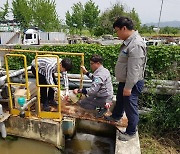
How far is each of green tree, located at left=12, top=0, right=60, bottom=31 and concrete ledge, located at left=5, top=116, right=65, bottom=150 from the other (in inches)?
1170

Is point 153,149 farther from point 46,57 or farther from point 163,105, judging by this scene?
point 46,57

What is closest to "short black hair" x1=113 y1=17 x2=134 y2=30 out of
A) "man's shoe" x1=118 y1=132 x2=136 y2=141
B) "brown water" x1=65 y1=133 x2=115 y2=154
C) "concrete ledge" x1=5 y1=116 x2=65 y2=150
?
"man's shoe" x1=118 y1=132 x2=136 y2=141

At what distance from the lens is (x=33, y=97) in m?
4.81

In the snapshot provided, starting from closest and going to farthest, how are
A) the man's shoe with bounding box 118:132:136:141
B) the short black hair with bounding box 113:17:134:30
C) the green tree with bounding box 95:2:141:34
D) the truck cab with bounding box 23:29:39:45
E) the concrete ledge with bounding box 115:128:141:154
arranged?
the short black hair with bounding box 113:17:134:30, the concrete ledge with bounding box 115:128:141:154, the man's shoe with bounding box 118:132:136:141, the truck cab with bounding box 23:29:39:45, the green tree with bounding box 95:2:141:34

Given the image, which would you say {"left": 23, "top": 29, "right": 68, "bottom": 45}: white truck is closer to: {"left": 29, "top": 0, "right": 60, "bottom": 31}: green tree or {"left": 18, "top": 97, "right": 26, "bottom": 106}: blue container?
{"left": 29, "top": 0, "right": 60, "bottom": 31}: green tree

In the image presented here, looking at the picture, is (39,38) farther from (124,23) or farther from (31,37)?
(124,23)

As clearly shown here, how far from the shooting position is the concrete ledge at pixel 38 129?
14.4ft

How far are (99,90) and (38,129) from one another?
1.48 m

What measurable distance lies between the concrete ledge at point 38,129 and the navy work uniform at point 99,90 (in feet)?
2.78

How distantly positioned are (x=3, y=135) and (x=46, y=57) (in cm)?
189

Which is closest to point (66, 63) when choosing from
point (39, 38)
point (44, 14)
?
point (39, 38)

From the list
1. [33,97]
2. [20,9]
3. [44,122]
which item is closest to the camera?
[44,122]

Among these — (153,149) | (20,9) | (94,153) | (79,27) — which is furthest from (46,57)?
(79,27)

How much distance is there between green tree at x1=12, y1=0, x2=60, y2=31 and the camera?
105 feet
